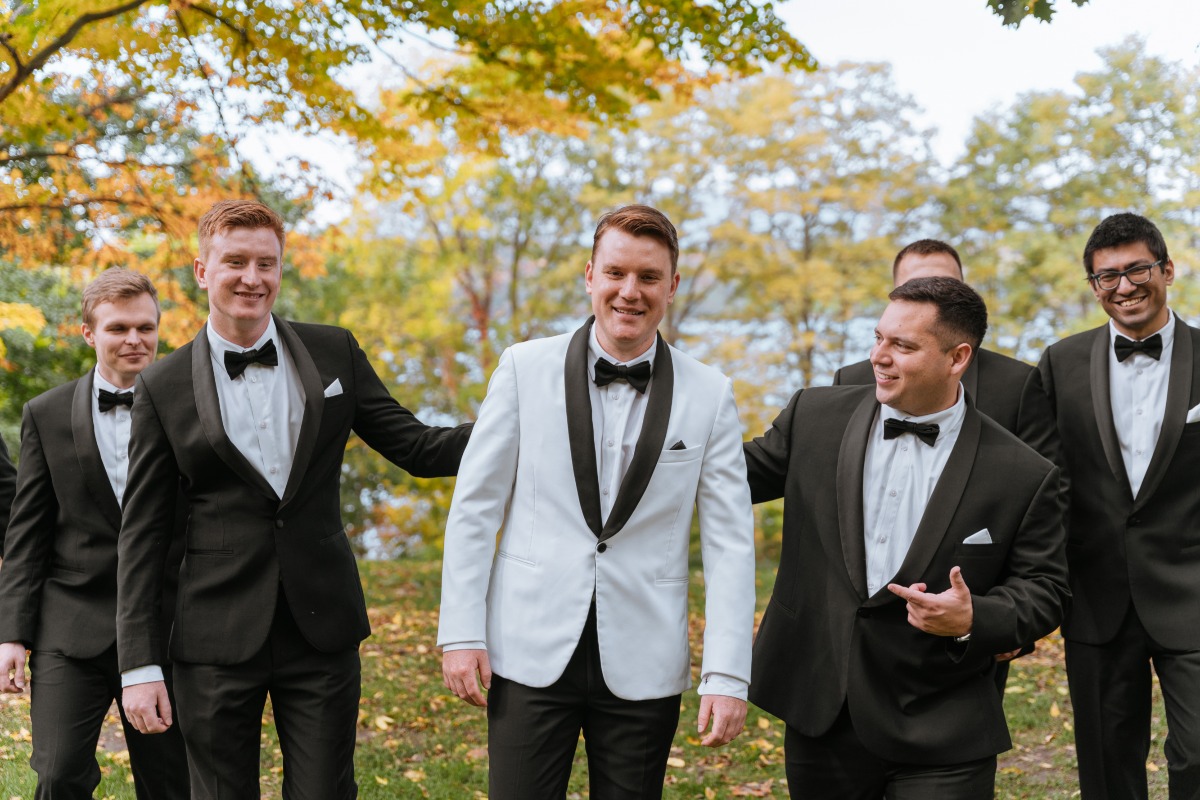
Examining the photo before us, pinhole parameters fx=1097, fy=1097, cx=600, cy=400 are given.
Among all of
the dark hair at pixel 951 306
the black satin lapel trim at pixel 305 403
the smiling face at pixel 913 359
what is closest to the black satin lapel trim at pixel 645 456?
the smiling face at pixel 913 359

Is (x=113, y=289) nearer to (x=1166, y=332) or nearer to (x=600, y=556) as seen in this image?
(x=600, y=556)

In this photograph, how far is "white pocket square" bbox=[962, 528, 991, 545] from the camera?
3168 mm

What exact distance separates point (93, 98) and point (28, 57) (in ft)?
9.25

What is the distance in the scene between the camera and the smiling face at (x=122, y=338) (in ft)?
13.4

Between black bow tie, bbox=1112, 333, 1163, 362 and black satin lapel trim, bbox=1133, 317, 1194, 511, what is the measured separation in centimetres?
8

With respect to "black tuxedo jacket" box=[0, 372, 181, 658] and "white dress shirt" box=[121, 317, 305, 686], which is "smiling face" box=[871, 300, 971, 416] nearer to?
"white dress shirt" box=[121, 317, 305, 686]

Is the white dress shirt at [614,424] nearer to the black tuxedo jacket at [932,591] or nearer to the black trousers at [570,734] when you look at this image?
the black trousers at [570,734]

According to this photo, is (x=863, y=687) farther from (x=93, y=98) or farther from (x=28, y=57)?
(x=93, y=98)

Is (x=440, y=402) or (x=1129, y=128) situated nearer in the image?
(x=1129, y=128)

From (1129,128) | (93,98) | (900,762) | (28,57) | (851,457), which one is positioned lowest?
(900,762)

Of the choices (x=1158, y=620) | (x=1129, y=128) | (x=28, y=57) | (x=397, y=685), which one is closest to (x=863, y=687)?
(x=1158, y=620)

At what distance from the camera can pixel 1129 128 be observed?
17.9 metres

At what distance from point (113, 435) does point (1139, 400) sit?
393 centimetres

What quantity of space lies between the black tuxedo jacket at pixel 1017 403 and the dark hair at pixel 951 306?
92 cm
